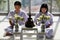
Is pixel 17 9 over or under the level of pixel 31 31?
over

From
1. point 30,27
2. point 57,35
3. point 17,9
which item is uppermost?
point 17,9

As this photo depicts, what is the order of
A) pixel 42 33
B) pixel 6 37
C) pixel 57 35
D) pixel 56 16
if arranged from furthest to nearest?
pixel 56 16, pixel 57 35, pixel 6 37, pixel 42 33

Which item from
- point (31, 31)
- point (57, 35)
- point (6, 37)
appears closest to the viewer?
point (31, 31)

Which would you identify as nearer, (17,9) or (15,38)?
(15,38)

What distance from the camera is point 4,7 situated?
7.51m

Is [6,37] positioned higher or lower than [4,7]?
lower

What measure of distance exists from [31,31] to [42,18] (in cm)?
45

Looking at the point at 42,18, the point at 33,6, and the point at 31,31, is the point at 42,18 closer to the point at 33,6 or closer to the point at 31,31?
the point at 31,31

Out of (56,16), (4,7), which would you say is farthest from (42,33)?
(4,7)

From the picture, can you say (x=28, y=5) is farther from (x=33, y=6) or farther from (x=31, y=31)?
(x=31, y=31)

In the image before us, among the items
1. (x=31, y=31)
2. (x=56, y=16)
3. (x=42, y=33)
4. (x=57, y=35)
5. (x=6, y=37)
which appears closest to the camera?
(x=42, y=33)

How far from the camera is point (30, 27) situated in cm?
367

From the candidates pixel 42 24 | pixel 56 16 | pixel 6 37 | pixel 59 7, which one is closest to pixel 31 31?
pixel 42 24

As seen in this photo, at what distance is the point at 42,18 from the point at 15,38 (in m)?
0.89
